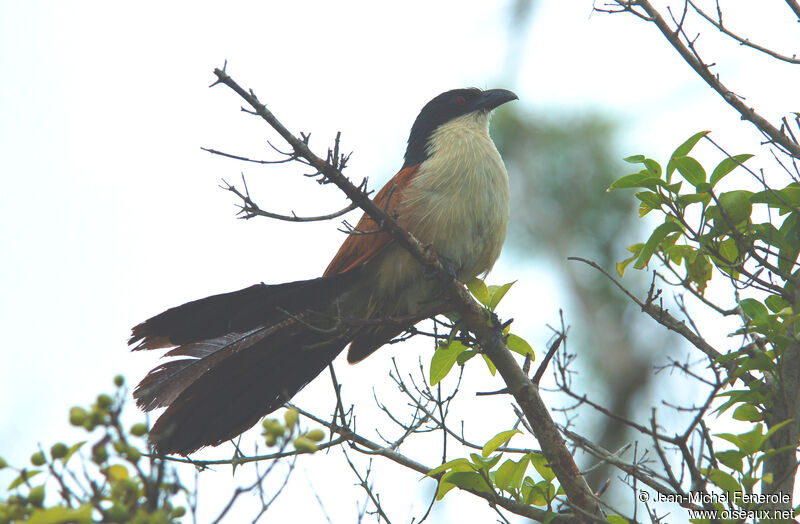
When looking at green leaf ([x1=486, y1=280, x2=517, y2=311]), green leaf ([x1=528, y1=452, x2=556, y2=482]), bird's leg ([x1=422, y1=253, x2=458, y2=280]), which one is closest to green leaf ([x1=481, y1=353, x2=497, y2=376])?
green leaf ([x1=486, y1=280, x2=517, y2=311])

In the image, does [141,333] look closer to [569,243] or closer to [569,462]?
[569,462]

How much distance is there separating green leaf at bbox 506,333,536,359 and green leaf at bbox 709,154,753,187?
0.75 meters

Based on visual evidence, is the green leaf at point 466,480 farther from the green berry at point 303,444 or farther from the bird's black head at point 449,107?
the bird's black head at point 449,107

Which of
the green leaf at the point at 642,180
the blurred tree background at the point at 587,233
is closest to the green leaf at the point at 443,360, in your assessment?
the green leaf at the point at 642,180

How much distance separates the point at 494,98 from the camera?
3840mm

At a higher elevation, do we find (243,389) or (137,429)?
(243,389)

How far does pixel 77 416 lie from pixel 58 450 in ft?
0.59

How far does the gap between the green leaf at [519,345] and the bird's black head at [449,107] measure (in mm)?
1484

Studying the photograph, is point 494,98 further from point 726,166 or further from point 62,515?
point 62,515

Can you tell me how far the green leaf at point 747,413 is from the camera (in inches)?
77.1

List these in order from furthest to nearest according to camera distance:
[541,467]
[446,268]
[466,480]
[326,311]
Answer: [326,311] < [446,268] < [541,467] < [466,480]

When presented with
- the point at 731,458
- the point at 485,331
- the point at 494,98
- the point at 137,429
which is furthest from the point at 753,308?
the point at 494,98

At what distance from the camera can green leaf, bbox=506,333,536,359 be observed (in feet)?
8.03

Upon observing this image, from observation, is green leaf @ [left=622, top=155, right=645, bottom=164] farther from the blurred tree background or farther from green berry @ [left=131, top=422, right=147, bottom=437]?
the blurred tree background
